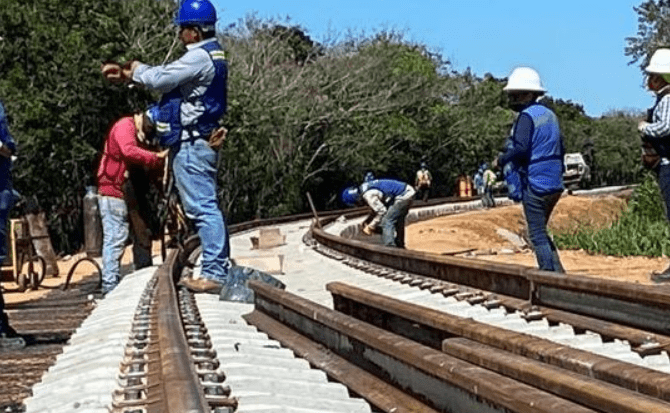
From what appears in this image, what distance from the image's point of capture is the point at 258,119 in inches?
1832

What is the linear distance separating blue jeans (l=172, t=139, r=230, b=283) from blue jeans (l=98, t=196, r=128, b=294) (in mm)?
1632

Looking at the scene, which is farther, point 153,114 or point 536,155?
point 536,155

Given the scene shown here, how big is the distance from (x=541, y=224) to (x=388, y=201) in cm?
919

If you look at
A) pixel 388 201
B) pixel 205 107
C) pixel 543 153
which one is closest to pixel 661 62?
pixel 543 153

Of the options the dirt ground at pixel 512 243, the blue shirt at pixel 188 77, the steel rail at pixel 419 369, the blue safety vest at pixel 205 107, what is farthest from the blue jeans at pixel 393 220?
the steel rail at pixel 419 369

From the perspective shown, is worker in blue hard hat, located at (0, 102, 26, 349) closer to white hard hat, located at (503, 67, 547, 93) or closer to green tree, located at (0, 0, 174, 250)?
white hard hat, located at (503, 67, 547, 93)

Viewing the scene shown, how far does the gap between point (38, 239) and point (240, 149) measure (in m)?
28.1

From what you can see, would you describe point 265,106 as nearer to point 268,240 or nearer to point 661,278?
point 268,240

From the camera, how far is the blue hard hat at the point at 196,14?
27.7 feet

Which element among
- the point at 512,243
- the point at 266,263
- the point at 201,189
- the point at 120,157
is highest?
the point at 120,157

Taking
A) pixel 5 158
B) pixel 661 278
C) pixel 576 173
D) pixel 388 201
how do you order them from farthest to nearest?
pixel 576 173 < pixel 388 201 < pixel 661 278 < pixel 5 158

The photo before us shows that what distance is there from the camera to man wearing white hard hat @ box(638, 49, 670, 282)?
9.74m

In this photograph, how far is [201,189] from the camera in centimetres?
871

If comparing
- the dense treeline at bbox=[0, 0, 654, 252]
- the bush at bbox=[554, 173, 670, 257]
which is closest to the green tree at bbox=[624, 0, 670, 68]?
the dense treeline at bbox=[0, 0, 654, 252]
